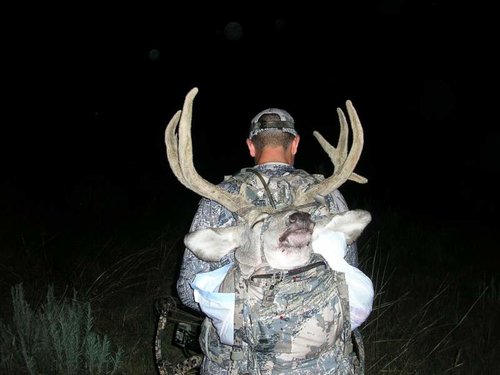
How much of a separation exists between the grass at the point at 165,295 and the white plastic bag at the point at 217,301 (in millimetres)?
2243

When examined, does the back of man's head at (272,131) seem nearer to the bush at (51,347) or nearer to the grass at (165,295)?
the bush at (51,347)

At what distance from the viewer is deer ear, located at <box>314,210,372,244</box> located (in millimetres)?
2105

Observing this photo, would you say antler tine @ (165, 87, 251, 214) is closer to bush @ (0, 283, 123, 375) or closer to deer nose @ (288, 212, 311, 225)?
deer nose @ (288, 212, 311, 225)

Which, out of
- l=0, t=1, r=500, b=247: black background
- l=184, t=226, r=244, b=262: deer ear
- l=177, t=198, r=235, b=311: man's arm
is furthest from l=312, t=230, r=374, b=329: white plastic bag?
l=0, t=1, r=500, b=247: black background

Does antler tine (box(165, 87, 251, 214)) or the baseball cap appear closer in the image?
antler tine (box(165, 87, 251, 214))

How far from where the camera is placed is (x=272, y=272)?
1.94 meters

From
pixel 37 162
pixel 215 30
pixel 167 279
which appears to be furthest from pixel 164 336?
pixel 215 30

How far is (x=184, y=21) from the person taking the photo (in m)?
26.6

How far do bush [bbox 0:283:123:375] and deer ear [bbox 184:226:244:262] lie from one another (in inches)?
74.1

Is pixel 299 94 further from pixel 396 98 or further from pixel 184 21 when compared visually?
pixel 184 21

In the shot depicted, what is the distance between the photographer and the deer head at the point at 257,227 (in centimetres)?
194

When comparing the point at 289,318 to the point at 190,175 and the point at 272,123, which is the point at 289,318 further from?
the point at 272,123

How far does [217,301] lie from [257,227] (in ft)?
0.99

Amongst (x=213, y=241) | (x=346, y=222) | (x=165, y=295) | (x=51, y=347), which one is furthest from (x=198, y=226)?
(x=165, y=295)
